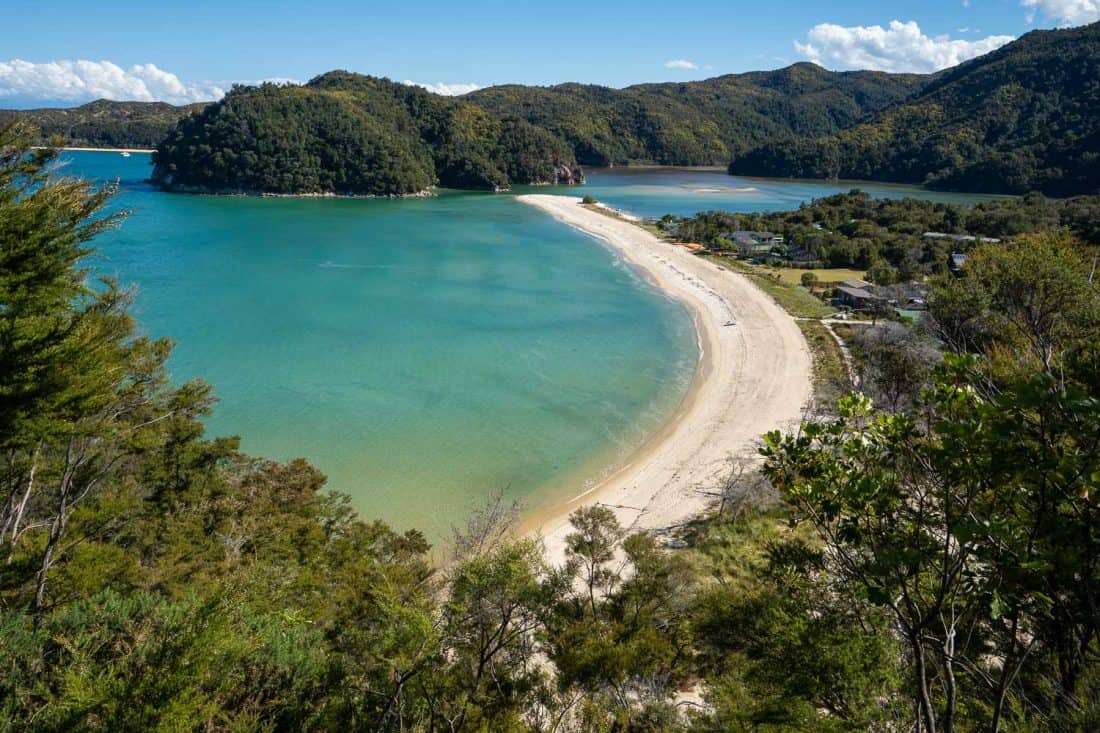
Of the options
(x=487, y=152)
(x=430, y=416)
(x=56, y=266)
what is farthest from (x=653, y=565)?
(x=487, y=152)

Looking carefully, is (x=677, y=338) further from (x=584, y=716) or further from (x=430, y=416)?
(x=584, y=716)

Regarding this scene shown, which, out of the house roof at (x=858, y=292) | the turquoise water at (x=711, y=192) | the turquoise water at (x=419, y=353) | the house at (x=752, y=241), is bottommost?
the turquoise water at (x=419, y=353)

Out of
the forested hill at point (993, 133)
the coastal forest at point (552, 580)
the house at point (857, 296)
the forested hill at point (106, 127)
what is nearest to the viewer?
the coastal forest at point (552, 580)

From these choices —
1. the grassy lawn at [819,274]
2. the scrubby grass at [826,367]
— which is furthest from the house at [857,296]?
the scrubby grass at [826,367]

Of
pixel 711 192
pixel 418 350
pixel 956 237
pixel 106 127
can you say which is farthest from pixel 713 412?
pixel 106 127

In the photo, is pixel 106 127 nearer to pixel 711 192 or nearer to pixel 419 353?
pixel 711 192

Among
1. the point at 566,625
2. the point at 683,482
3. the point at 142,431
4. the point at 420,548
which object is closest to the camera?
the point at 566,625

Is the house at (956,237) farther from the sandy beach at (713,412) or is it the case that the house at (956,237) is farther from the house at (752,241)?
the sandy beach at (713,412)
